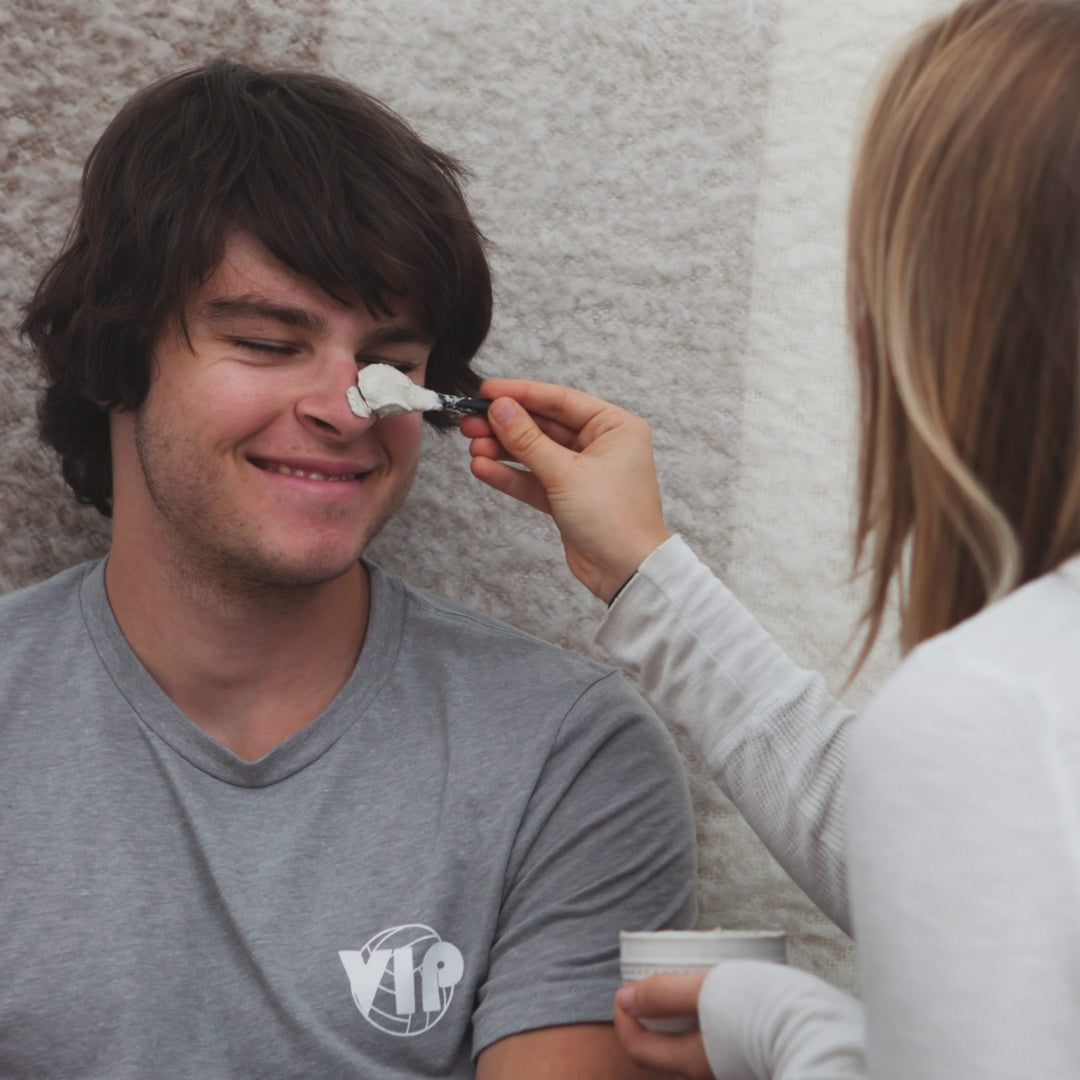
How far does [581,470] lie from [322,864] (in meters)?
0.42

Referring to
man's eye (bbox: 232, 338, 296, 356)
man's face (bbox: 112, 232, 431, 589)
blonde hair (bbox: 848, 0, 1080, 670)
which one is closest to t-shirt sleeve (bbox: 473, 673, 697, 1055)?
man's face (bbox: 112, 232, 431, 589)

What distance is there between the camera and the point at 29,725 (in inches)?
48.9

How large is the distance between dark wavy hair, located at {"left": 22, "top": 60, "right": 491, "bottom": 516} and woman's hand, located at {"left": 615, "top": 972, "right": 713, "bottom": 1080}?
679 mm

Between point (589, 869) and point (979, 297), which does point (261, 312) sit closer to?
point (589, 869)

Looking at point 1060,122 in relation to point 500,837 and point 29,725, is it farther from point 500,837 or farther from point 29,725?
point 29,725

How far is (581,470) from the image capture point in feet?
3.83

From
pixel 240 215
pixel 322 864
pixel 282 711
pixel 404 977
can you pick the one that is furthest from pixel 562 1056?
pixel 240 215

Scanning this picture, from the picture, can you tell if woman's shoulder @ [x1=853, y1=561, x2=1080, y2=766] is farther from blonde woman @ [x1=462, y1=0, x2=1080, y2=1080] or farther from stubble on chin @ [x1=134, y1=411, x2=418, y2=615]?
stubble on chin @ [x1=134, y1=411, x2=418, y2=615]

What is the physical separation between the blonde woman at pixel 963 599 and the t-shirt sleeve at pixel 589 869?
272 millimetres

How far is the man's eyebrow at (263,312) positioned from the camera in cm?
124

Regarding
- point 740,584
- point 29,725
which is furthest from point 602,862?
point 29,725

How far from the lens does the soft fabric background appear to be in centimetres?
152

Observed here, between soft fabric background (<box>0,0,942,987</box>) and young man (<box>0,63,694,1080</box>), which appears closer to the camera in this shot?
young man (<box>0,63,694,1080</box>)

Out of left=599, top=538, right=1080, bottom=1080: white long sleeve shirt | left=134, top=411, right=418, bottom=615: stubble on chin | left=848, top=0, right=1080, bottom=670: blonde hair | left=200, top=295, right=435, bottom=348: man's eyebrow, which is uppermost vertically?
left=848, top=0, right=1080, bottom=670: blonde hair
